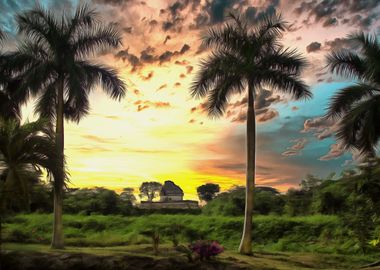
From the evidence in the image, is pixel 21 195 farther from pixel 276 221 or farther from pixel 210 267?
pixel 276 221

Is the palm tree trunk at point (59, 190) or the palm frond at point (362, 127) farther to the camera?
the palm frond at point (362, 127)

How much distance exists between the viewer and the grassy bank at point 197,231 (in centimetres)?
2510

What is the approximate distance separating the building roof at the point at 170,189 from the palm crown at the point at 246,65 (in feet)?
156

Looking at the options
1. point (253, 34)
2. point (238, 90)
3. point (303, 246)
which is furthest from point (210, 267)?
point (303, 246)

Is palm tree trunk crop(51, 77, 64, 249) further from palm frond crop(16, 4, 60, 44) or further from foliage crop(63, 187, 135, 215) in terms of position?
foliage crop(63, 187, 135, 215)

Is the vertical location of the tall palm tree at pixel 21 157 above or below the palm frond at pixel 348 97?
below

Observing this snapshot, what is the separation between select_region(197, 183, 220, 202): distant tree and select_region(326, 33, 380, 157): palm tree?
174 feet

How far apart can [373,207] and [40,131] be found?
1181 cm

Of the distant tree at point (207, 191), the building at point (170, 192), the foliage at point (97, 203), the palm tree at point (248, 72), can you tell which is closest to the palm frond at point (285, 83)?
the palm tree at point (248, 72)

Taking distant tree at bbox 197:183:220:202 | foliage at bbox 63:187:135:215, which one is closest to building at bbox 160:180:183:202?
distant tree at bbox 197:183:220:202

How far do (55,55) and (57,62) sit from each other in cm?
31

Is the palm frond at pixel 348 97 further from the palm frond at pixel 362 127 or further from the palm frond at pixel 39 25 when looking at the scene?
the palm frond at pixel 39 25

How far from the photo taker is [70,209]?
40.0 m

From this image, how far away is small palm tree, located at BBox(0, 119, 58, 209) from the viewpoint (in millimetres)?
14859
